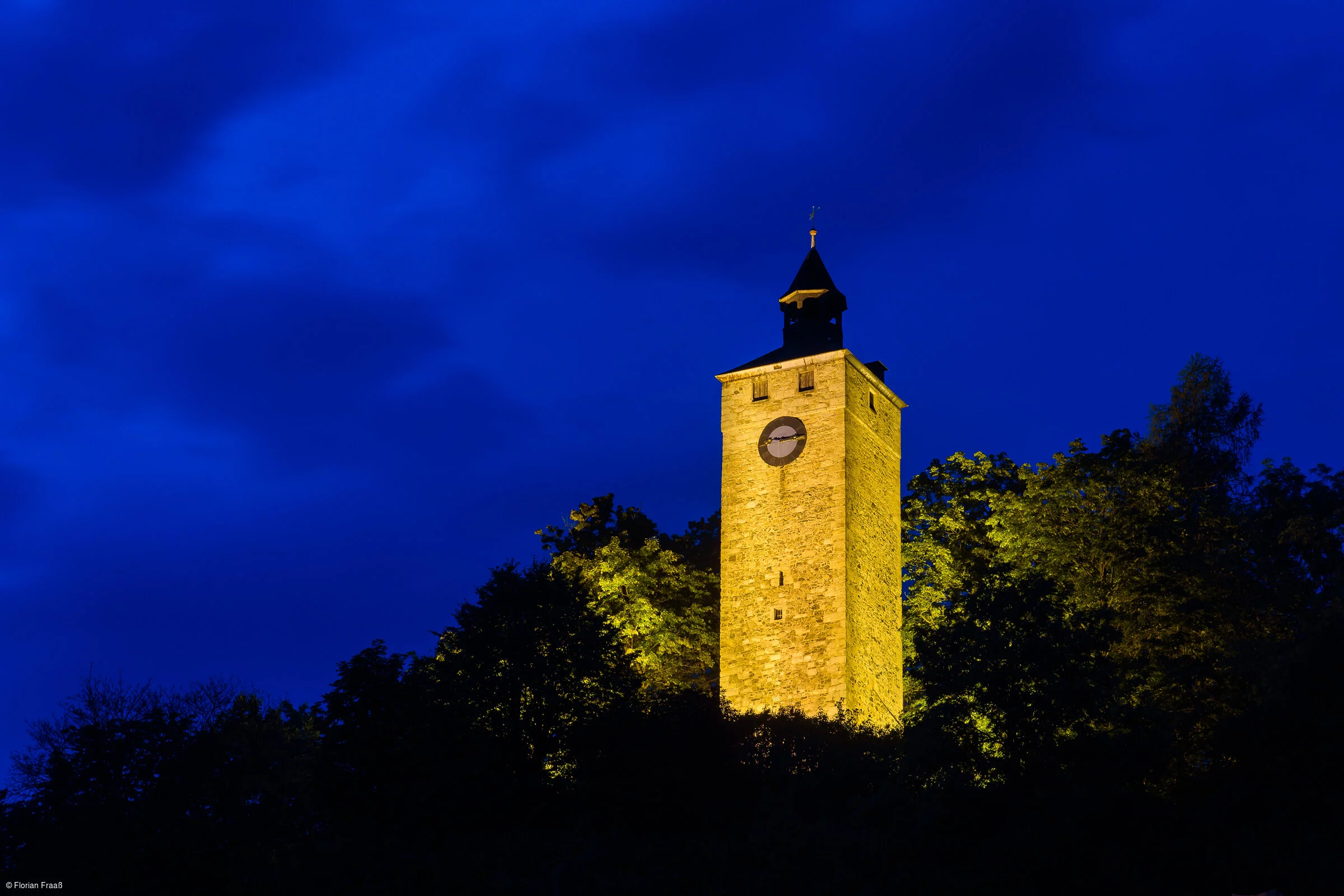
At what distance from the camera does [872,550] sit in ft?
138

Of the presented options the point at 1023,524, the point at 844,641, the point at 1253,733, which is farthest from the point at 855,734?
the point at 1253,733

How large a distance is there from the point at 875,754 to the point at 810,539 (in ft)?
27.8

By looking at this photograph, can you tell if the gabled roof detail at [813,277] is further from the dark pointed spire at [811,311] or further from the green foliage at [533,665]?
the green foliage at [533,665]

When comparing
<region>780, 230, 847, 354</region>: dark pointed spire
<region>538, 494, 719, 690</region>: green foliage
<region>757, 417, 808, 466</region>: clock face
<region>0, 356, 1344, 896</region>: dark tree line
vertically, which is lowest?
<region>0, 356, 1344, 896</region>: dark tree line

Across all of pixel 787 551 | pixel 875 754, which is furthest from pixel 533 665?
pixel 787 551

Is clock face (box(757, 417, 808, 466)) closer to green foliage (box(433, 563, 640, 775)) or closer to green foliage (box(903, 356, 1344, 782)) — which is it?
green foliage (box(903, 356, 1344, 782))

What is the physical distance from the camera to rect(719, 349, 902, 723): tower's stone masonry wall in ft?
132

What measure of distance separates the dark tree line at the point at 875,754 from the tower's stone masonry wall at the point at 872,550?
257 centimetres

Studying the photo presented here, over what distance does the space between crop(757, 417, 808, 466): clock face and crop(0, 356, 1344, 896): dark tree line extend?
18.4 feet

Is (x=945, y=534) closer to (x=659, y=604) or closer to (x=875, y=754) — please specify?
(x=659, y=604)

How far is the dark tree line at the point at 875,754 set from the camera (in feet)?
88.1

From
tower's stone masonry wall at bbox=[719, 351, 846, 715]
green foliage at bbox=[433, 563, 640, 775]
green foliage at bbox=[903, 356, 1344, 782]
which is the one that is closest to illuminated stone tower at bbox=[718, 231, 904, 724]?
tower's stone masonry wall at bbox=[719, 351, 846, 715]

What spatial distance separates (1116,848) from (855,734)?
1085 centimetres

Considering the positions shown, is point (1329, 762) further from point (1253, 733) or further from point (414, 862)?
point (414, 862)
